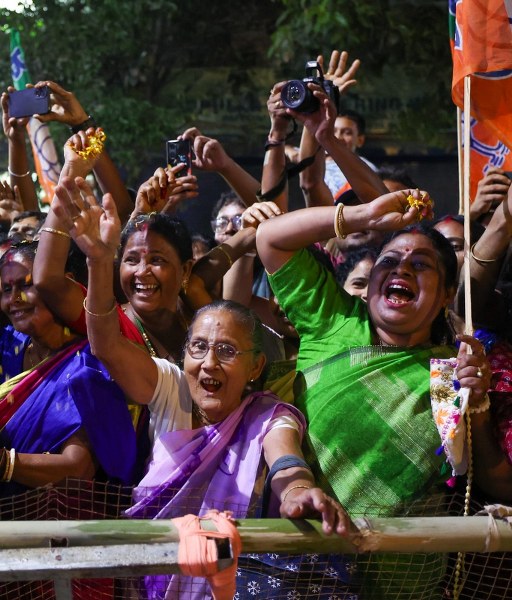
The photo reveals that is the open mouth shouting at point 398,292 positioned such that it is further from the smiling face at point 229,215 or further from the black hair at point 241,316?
the smiling face at point 229,215

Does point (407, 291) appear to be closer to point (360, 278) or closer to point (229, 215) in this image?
point (360, 278)

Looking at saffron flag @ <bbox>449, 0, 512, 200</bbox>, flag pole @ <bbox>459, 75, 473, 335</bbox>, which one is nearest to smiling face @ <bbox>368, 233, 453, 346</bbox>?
flag pole @ <bbox>459, 75, 473, 335</bbox>

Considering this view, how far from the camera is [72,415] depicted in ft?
10.8

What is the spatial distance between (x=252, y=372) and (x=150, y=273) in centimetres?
61

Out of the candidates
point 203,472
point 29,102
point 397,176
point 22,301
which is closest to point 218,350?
point 203,472

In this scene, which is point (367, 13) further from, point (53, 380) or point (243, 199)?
point (53, 380)

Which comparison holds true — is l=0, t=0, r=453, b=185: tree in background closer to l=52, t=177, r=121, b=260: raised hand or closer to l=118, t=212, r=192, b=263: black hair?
l=118, t=212, r=192, b=263: black hair

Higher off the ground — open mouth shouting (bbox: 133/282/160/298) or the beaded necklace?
open mouth shouting (bbox: 133/282/160/298)

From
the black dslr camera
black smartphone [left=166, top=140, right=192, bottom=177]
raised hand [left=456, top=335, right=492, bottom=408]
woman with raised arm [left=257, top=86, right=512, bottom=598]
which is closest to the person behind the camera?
raised hand [left=456, top=335, right=492, bottom=408]

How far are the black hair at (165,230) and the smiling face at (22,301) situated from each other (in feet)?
1.16

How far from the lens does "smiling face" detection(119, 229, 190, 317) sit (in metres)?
3.71

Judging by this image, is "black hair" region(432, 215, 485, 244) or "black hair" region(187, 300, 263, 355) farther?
"black hair" region(432, 215, 485, 244)

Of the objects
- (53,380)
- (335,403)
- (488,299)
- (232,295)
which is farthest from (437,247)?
(53,380)

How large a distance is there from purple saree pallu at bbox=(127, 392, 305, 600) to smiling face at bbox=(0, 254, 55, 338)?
679 mm
